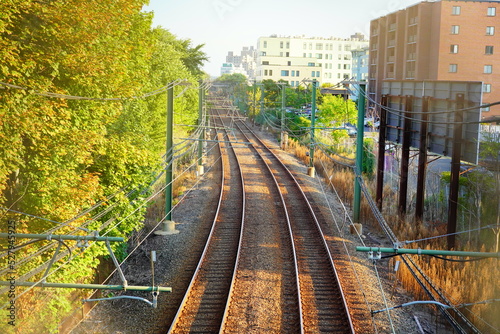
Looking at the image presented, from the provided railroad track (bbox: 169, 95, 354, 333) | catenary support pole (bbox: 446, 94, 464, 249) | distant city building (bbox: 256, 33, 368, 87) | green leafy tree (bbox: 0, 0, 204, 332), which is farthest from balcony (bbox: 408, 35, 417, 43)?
distant city building (bbox: 256, 33, 368, 87)

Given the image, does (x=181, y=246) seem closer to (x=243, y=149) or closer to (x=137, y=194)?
(x=137, y=194)

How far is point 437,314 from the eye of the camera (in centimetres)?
1234

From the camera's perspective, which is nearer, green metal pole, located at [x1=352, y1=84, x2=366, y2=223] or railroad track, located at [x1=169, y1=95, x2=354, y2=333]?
railroad track, located at [x1=169, y1=95, x2=354, y2=333]

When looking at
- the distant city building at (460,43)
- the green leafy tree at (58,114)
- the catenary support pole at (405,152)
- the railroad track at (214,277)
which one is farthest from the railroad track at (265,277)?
the distant city building at (460,43)

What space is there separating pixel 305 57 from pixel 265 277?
107 metres

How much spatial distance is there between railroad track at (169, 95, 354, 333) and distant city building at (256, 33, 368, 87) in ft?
303

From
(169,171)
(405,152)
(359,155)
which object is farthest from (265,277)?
(405,152)

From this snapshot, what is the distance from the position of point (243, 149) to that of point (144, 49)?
2500 centimetres

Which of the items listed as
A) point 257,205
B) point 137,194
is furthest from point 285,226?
point 137,194

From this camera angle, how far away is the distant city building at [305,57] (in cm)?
11419

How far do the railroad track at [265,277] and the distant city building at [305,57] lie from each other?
92295 millimetres

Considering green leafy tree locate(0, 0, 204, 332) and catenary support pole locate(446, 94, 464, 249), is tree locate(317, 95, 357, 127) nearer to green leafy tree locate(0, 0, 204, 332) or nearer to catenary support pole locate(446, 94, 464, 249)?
catenary support pole locate(446, 94, 464, 249)

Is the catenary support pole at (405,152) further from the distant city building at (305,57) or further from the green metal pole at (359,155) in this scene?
the distant city building at (305,57)

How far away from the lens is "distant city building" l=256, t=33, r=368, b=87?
375 ft
